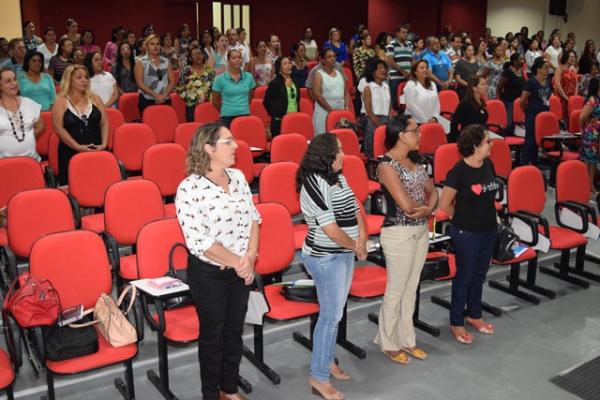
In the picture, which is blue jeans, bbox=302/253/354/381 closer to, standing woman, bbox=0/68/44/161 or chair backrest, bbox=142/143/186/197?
chair backrest, bbox=142/143/186/197

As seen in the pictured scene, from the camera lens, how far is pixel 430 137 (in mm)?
7516

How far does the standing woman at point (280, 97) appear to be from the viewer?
786cm

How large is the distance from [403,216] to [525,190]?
6.51 ft

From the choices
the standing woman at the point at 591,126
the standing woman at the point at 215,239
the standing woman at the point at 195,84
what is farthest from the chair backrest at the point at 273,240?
the standing woman at the point at 195,84

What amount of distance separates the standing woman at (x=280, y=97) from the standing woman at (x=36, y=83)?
231 cm

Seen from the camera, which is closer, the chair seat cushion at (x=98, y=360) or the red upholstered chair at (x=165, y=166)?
the chair seat cushion at (x=98, y=360)

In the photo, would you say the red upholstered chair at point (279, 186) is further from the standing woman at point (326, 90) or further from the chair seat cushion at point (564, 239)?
the standing woman at point (326, 90)

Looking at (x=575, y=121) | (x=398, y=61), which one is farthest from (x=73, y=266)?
(x=398, y=61)

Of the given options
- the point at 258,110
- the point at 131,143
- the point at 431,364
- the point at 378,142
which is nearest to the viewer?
the point at 431,364

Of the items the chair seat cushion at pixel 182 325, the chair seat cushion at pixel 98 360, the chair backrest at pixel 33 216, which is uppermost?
the chair backrest at pixel 33 216

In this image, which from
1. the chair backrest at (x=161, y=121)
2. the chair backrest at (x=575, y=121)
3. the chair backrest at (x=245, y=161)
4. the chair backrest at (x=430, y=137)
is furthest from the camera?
the chair backrest at (x=575, y=121)

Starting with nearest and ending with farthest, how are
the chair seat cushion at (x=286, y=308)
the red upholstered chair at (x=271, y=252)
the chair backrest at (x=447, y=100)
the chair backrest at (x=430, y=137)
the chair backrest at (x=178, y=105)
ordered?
the chair seat cushion at (x=286, y=308)
the red upholstered chair at (x=271, y=252)
the chair backrest at (x=430, y=137)
the chair backrest at (x=178, y=105)
the chair backrest at (x=447, y=100)

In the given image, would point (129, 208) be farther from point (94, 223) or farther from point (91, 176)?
point (91, 176)

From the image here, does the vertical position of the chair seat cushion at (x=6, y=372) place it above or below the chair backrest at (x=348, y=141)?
below
